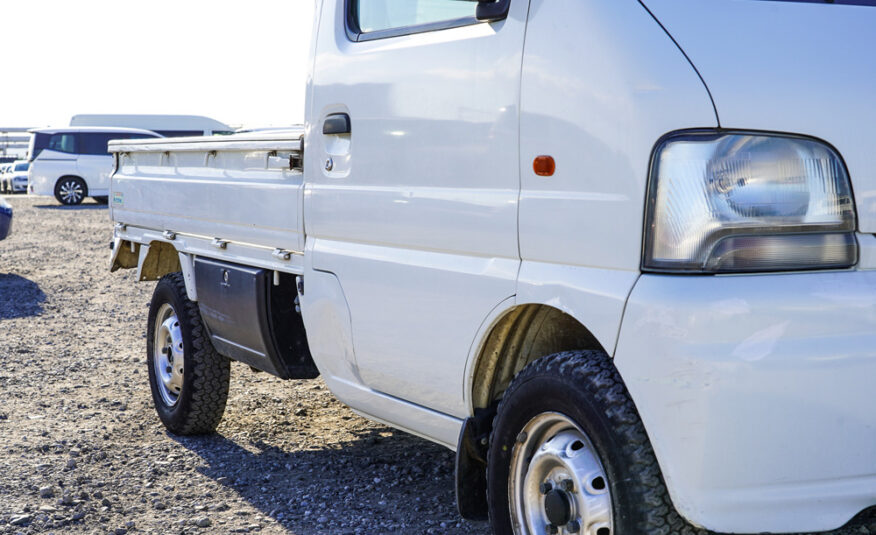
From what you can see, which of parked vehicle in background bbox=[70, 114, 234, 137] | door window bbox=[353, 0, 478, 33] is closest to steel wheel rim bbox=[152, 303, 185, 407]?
door window bbox=[353, 0, 478, 33]

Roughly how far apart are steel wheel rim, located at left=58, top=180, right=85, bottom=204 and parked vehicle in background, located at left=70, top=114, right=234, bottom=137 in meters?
7.78

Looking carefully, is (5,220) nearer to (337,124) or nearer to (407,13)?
(337,124)

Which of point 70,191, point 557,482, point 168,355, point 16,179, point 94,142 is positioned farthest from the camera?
point 16,179

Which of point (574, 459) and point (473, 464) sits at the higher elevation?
point (574, 459)

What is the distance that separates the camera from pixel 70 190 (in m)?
25.9

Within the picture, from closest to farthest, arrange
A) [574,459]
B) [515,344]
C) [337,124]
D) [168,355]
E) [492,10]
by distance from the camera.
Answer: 1. [574,459]
2. [492,10]
3. [515,344]
4. [337,124]
5. [168,355]

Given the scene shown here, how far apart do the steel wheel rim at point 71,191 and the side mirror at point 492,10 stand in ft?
80.9

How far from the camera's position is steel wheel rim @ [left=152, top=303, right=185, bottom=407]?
17.3 feet

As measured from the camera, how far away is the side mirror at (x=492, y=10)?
115 inches

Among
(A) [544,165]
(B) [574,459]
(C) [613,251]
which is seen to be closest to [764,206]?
(C) [613,251]

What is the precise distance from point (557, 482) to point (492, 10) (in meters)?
1.33

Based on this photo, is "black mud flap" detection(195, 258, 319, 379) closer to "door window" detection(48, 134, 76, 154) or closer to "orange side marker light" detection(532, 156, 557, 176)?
"orange side marker light" detection(532, 156, 557, 176)

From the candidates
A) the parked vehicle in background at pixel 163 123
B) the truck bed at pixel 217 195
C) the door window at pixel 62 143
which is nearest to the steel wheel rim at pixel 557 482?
the truck bed at pixel 217 195

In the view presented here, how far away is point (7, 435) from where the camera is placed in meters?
5.38
